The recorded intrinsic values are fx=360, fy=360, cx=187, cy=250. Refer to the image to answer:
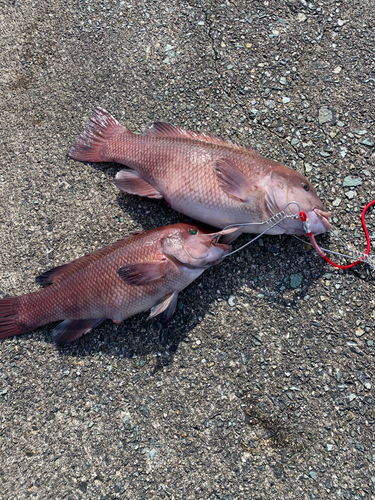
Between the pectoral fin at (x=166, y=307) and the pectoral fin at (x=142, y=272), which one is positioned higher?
the pectoral fin at (x=142, y=272)

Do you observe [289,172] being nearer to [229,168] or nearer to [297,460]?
[229,168]

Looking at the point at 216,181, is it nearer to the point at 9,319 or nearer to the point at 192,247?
the point at 192,247

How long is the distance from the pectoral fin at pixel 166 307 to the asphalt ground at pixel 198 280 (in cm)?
22

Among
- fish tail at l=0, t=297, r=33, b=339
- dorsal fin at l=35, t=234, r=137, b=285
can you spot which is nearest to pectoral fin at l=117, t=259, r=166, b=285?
dorsal fin at l=35, t=234, r=137, b=285

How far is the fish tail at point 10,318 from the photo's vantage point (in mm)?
3215

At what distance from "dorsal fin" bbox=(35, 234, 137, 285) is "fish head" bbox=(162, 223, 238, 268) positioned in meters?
0.35

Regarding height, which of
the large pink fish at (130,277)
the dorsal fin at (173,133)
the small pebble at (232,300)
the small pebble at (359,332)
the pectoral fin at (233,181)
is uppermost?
the dorsal fin at (173,133)

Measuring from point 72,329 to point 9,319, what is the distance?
1.97 ft

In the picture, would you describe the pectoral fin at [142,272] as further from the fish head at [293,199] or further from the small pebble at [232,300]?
the fish head at [293,199]

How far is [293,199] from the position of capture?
2855mm

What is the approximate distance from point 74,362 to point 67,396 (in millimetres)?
293

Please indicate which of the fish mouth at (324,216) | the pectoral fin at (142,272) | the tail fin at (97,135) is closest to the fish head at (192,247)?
the pectoral fin at (142,272)

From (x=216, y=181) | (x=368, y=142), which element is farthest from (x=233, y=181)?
(x=368, y=142)

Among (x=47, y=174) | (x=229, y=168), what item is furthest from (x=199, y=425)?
(x=47, y=174)
